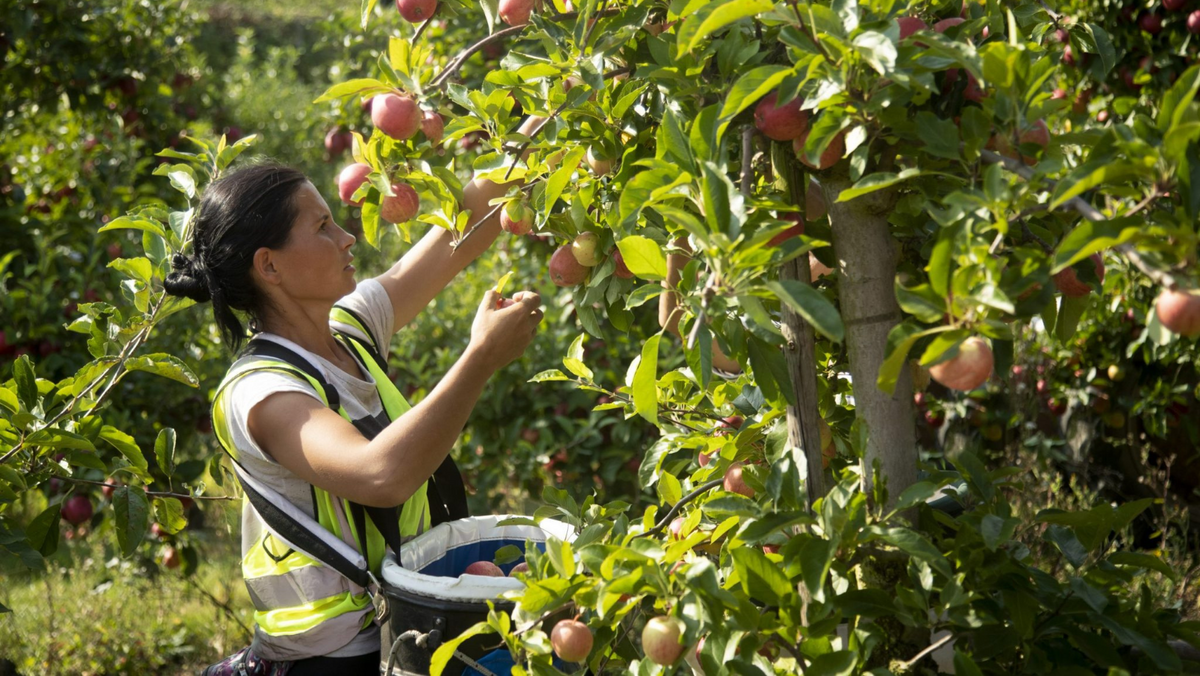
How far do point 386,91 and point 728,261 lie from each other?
0.71 m

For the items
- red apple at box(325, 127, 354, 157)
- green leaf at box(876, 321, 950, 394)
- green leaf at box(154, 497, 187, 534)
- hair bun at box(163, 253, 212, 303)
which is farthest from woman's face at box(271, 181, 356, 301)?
red apple at box(325, 127, 354, 157)

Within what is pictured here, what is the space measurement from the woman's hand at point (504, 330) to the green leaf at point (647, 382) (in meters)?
0.38

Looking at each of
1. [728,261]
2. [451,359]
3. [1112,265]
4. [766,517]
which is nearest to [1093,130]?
[728,261]

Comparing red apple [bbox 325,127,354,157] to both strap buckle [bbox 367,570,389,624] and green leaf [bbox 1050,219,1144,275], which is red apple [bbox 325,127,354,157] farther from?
green leaf [bbox 1050,219,1144,275]

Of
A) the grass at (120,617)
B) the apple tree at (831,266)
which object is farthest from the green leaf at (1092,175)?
the grass at (120,617)

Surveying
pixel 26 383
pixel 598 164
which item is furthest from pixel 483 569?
pixel 26 383

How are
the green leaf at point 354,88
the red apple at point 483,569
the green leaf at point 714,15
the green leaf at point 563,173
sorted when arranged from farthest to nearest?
the red apple at point 483,569 < the green leaf at point 354,88 < the green leaf at point 563,173 < the green leaf at point 714,15

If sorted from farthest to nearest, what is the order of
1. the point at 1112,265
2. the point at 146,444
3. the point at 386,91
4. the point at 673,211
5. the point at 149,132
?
the point at 149,132 → the point at 146,444 → the point at 1112,265 → the point at 386,91 → the point at 673,211

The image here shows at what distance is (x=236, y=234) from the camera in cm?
175

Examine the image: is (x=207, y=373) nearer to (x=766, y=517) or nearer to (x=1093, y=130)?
(x=766, y=517)

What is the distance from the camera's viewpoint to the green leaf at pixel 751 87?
1021 millimetres

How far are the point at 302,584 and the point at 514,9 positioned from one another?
36.2 inches

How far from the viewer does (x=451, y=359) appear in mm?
3738

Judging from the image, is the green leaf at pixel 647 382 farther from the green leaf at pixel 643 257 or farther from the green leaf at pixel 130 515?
the green leaf at pixel 130 515
